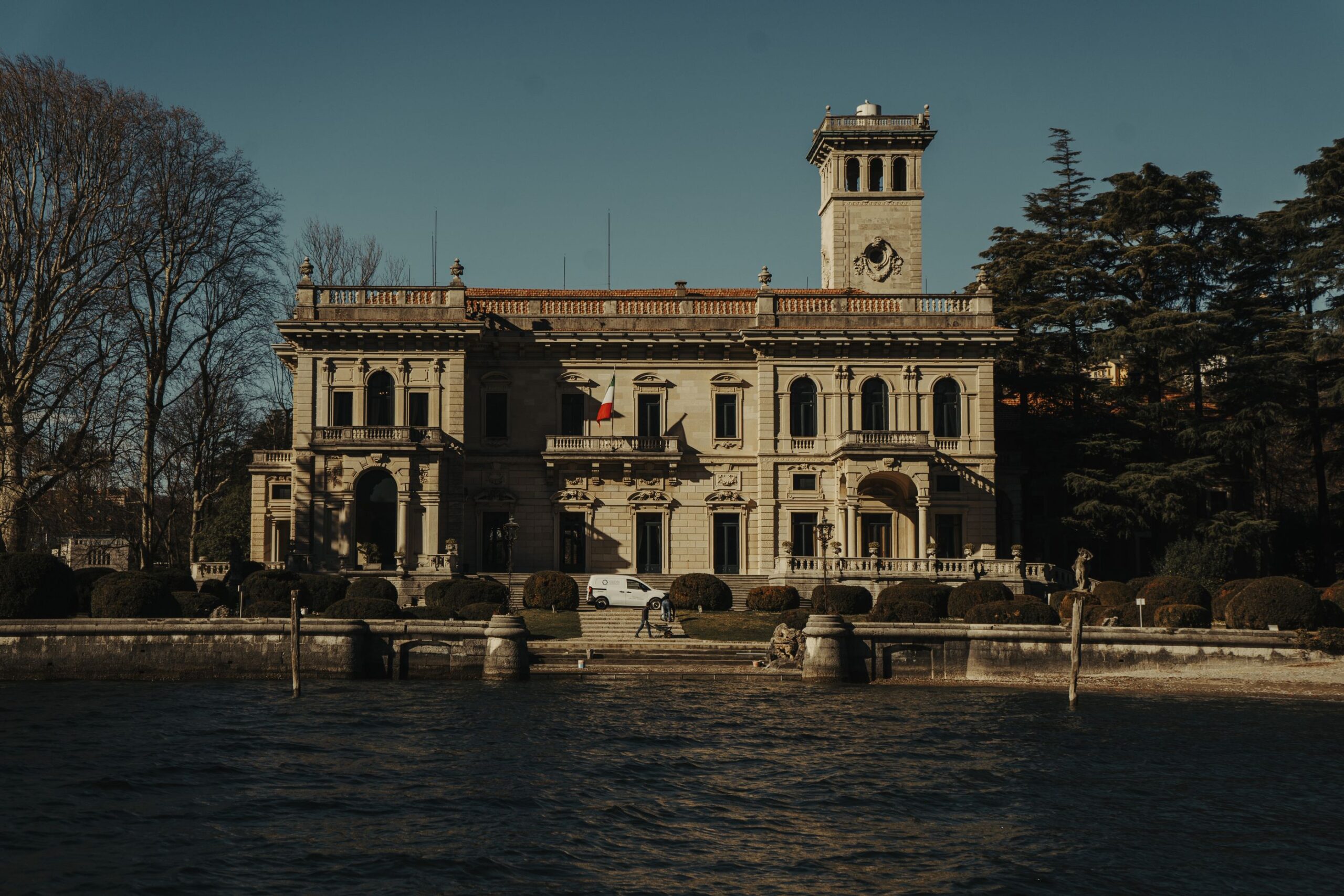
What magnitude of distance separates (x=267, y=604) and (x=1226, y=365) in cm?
3672

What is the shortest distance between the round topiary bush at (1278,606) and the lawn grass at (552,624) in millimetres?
19349

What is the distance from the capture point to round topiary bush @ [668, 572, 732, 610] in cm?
4384

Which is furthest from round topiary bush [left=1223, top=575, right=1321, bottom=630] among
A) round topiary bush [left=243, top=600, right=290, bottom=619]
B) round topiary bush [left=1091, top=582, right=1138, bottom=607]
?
round topiary bush [left=243, top=600, right=290, bottom=619]

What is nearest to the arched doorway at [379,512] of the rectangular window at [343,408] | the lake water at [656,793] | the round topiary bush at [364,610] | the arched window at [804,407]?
the rectangular window at [343,408]

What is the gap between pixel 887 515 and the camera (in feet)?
166

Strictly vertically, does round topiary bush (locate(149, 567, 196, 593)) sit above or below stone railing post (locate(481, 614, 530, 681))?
above

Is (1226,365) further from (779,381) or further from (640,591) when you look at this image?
(640,591)

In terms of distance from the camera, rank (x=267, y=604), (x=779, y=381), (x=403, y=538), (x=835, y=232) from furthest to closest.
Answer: (x=835, y=232) → (x=779, y=381) → (x=403, y=538) → (x=267, y=604)

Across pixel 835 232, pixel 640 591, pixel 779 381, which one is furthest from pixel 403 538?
pixel 835 232

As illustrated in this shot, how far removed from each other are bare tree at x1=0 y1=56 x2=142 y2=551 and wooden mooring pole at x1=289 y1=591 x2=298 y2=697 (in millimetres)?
11639

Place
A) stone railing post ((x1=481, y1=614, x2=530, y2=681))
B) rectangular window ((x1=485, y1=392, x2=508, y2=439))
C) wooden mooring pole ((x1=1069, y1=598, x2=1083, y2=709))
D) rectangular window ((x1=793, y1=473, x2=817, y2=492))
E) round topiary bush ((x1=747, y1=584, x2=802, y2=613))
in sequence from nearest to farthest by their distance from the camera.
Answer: wooden mooring pole ((x1=1069, y1=598, x2=1083, y2=709))
stone railing post ((x1=481, y1=614, x2=530, y2=681))
round topiary bush ((x1=747, y1=584, x2=802, y2=613))
rectangular window ((x1=793, y1=473, x2=817, y2=492))
rectangular window ((x1=485, y1=392, x2=508, y2=439))

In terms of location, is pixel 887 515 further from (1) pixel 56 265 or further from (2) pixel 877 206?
(1) pixel 56 265

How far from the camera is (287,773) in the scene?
78.0ft

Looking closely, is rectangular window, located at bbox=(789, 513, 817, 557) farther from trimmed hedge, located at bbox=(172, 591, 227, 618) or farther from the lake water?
trimmed hedge, located at bbox=(172, 591, 227, 618)
